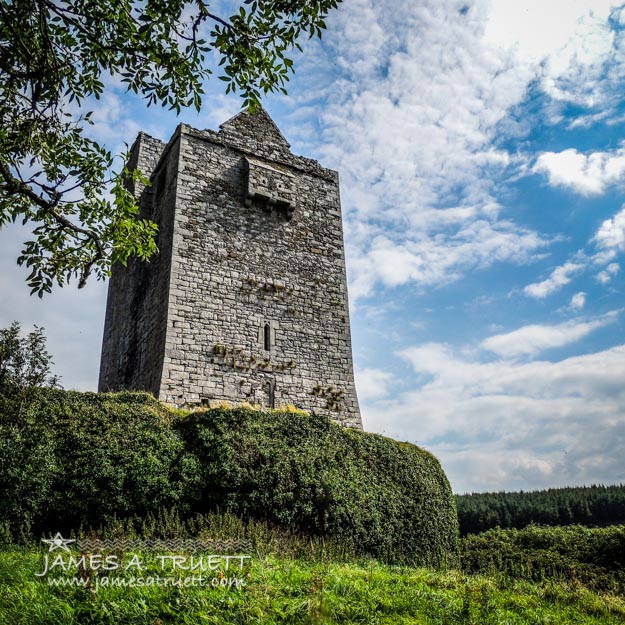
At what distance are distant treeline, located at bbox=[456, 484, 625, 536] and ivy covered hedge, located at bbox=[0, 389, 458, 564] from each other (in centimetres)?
3294

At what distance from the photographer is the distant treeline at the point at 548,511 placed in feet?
134

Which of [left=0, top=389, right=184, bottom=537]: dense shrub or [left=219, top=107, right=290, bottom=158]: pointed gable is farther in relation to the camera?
[left=219, top=107, right=290, bottom=158]: pointed gable

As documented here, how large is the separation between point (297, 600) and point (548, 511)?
42.4 meters

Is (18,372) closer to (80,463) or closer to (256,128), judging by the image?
(80,463)

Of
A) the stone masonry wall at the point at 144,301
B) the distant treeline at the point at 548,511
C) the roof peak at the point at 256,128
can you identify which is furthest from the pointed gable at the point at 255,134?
the distant treeline at the point at 548,511

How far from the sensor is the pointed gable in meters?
15.6

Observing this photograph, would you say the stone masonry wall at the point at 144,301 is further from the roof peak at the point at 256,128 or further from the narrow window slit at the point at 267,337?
the narrow window slit at the point at 267,337

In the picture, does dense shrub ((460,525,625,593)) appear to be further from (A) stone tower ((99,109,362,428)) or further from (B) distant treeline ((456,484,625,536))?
(B) distant treeline ((456,484,625,536))

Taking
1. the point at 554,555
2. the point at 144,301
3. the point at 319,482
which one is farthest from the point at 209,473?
the point at 554,555

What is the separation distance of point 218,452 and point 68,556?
3171mm

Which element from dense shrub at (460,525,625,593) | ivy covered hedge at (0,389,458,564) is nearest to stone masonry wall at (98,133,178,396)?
ivy covered hedge at (0,389,458,564)

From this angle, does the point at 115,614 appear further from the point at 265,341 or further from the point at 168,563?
the point at 265,341

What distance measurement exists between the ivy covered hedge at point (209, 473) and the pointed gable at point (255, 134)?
8803 mm

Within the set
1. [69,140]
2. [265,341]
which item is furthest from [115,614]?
[265,341]
